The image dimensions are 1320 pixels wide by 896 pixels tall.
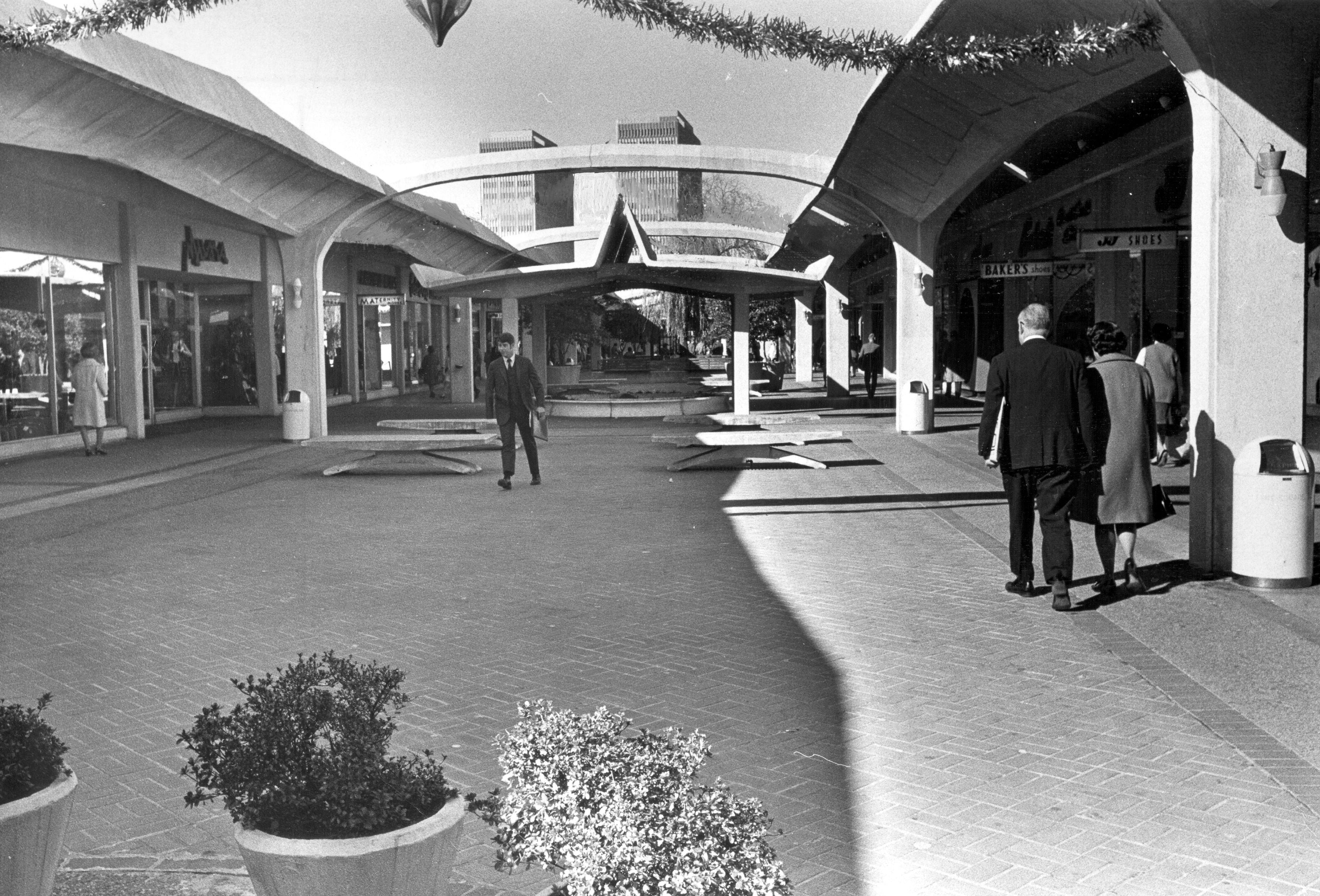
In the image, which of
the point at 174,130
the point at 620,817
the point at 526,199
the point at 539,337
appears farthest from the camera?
the point at 539,337

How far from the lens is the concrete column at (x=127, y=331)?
2312 cm

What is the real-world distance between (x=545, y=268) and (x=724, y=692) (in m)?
24.4

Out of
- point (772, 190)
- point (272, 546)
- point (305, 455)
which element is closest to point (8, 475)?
point (305, 455)

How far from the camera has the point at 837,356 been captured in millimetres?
38281

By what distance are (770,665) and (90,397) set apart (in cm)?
1631

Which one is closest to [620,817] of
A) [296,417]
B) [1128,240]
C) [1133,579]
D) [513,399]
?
[1133,579]

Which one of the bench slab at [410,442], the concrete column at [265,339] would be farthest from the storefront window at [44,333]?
the concrete column at [265,339]

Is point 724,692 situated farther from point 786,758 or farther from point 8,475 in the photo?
point 8,475

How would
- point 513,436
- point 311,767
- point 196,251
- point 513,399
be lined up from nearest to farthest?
1. point 311,767
2. point 513,399
3. point 513,436
4. point 196,251

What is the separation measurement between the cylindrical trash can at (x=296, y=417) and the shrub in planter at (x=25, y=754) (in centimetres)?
1956

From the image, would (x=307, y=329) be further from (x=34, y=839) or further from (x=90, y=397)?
(x=34, y=839)

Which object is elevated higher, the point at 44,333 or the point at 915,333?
the point at 44,333

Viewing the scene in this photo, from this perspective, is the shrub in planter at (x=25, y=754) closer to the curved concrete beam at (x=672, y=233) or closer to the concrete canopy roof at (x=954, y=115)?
the concrete canopy roof at (x=954, y=115)

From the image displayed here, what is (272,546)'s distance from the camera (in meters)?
11.2
